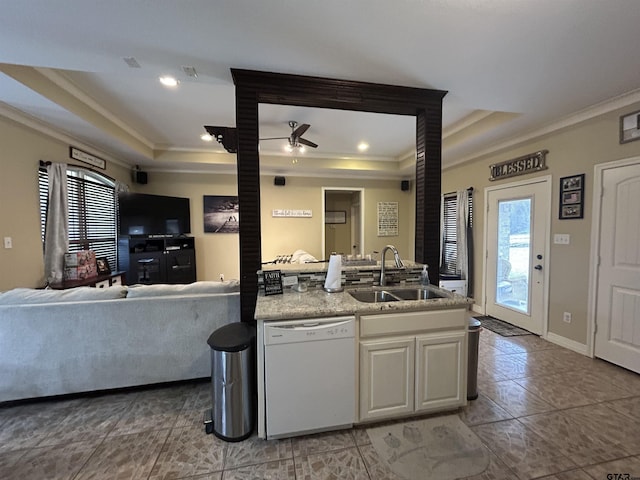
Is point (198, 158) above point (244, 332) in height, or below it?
above

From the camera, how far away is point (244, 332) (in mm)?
1989

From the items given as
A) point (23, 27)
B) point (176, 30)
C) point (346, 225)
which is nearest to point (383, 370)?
point (176, 30)

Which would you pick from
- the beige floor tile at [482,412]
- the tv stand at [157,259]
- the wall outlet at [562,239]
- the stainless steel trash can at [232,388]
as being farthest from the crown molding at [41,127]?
the wall outlet at [562,239]

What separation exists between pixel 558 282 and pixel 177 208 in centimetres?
577

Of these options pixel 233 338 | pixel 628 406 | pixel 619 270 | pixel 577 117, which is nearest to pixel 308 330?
pixel 233 338

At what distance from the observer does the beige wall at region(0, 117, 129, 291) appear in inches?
105

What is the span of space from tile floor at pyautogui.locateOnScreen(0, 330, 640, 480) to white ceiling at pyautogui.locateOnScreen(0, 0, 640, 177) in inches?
102

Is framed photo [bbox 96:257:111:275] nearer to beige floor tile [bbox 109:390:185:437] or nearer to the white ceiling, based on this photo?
the white ceiling

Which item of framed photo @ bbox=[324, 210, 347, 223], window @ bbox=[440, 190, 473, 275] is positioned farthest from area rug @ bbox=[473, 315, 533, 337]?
framed photo @ bbox=[324, 210, 347, 223]

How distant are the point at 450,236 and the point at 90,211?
18.9 ft

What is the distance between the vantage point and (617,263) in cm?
273

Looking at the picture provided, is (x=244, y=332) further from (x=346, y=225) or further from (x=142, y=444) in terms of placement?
(x=346, y=225)

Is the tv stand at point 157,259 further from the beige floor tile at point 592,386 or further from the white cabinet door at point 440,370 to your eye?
the beige floor tile at point 592,386

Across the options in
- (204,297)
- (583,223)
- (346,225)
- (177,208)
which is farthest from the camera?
(346,225)
